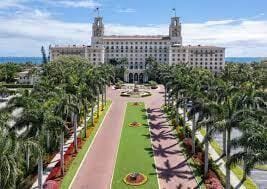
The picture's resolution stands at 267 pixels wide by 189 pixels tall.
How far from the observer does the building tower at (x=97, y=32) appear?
180750 mm

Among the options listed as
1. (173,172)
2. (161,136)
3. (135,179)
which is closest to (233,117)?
(173,172)

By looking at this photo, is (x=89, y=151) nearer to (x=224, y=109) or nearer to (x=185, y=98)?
(x=185, y=98)

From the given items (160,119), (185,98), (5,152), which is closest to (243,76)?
(160,119)

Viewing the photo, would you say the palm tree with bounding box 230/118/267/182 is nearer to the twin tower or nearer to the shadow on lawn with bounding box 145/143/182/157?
the shadow on lawn with bounding box 145/143/182/157

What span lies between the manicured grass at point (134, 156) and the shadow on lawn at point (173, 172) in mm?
755

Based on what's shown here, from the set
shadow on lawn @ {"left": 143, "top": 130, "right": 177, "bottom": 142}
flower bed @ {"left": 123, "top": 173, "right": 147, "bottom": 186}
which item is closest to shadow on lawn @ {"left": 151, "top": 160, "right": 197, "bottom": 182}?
flower bed @ {"left": 123, "top": 173, "right": 147, "bottom": 186}

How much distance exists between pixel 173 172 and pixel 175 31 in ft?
481

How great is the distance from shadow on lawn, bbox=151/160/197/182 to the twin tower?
143 metres

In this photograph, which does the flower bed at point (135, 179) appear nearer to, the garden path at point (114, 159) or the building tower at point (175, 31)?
the garden path at point (114, 159)

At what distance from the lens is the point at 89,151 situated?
48625mm

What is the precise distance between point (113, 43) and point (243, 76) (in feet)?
276

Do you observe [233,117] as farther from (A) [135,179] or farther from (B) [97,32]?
(B) [97,32]

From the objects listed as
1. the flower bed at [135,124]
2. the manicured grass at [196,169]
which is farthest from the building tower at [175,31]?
the manicured grass at [196,169]

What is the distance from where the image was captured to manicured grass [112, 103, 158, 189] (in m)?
38.1
